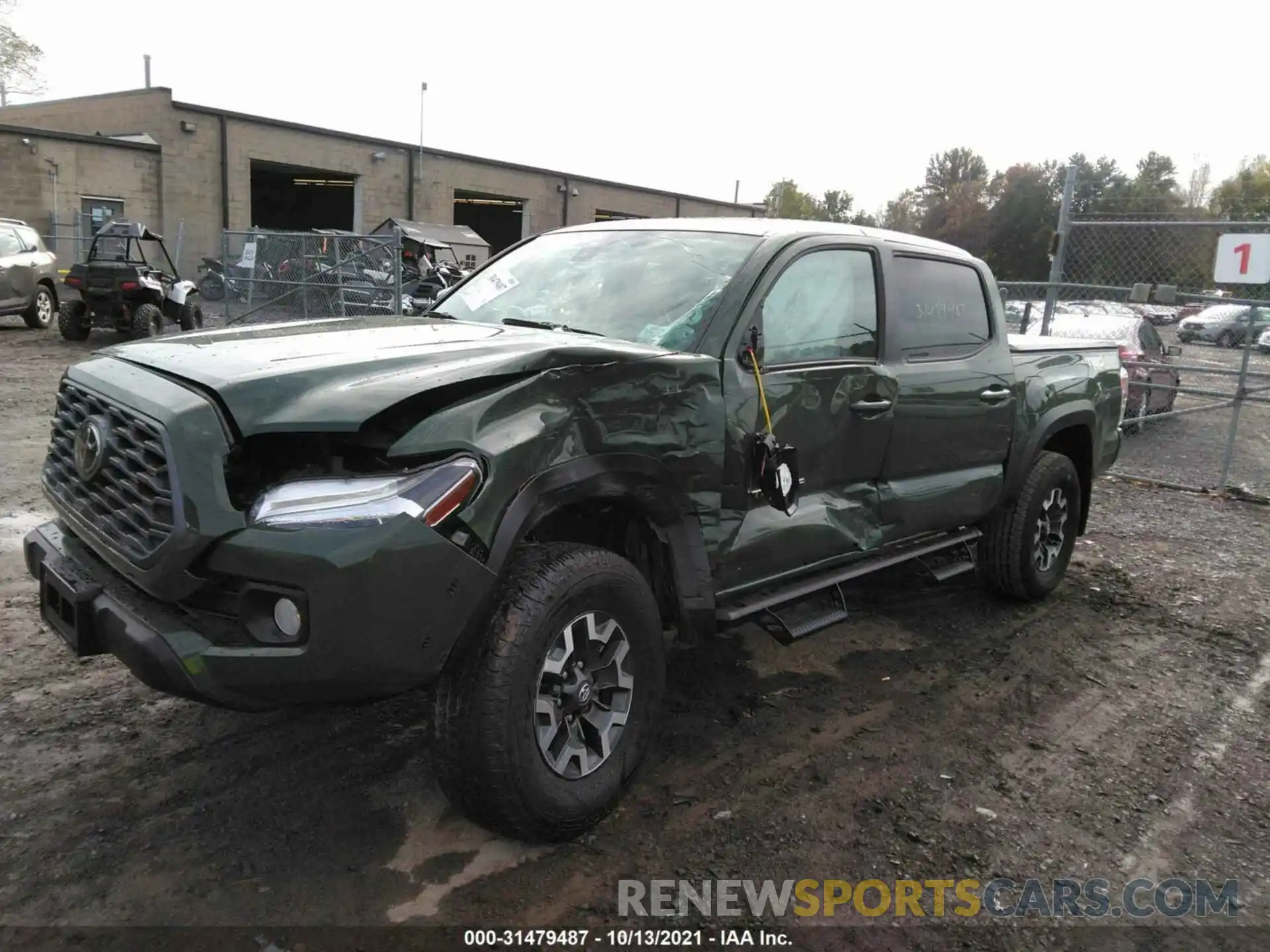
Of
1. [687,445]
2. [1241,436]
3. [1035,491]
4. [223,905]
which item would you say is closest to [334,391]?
[687,445]

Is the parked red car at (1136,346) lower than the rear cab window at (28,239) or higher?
lower

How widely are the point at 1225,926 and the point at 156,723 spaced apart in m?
3.54

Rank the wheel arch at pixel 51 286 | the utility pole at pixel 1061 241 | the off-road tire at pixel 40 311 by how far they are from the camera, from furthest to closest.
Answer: the wheel arch at pixel 51 286
the off-road tire at pixel 40 311
the utility pole at pixel 1061 241

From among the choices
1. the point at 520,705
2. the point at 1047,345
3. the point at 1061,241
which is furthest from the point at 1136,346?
the point at 520,705

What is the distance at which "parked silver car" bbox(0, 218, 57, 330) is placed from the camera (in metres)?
14.7

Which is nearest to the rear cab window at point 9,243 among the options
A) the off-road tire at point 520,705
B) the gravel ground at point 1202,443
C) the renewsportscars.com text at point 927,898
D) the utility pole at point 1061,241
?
the utility pole at point 1061,241

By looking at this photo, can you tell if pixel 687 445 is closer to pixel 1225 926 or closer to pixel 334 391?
pixel 334 391

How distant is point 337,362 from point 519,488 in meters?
0.64

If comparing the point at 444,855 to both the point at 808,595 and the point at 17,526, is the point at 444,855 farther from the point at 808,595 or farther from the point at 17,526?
the point at 17,526

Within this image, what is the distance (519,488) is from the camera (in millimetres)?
2641

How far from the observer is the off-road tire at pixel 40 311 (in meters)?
15.5

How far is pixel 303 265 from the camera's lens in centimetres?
1512

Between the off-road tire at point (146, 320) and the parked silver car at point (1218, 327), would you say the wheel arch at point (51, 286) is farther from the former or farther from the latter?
the parked silver car at point (1218, 327)

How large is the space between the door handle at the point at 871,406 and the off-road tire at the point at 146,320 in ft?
43.5
